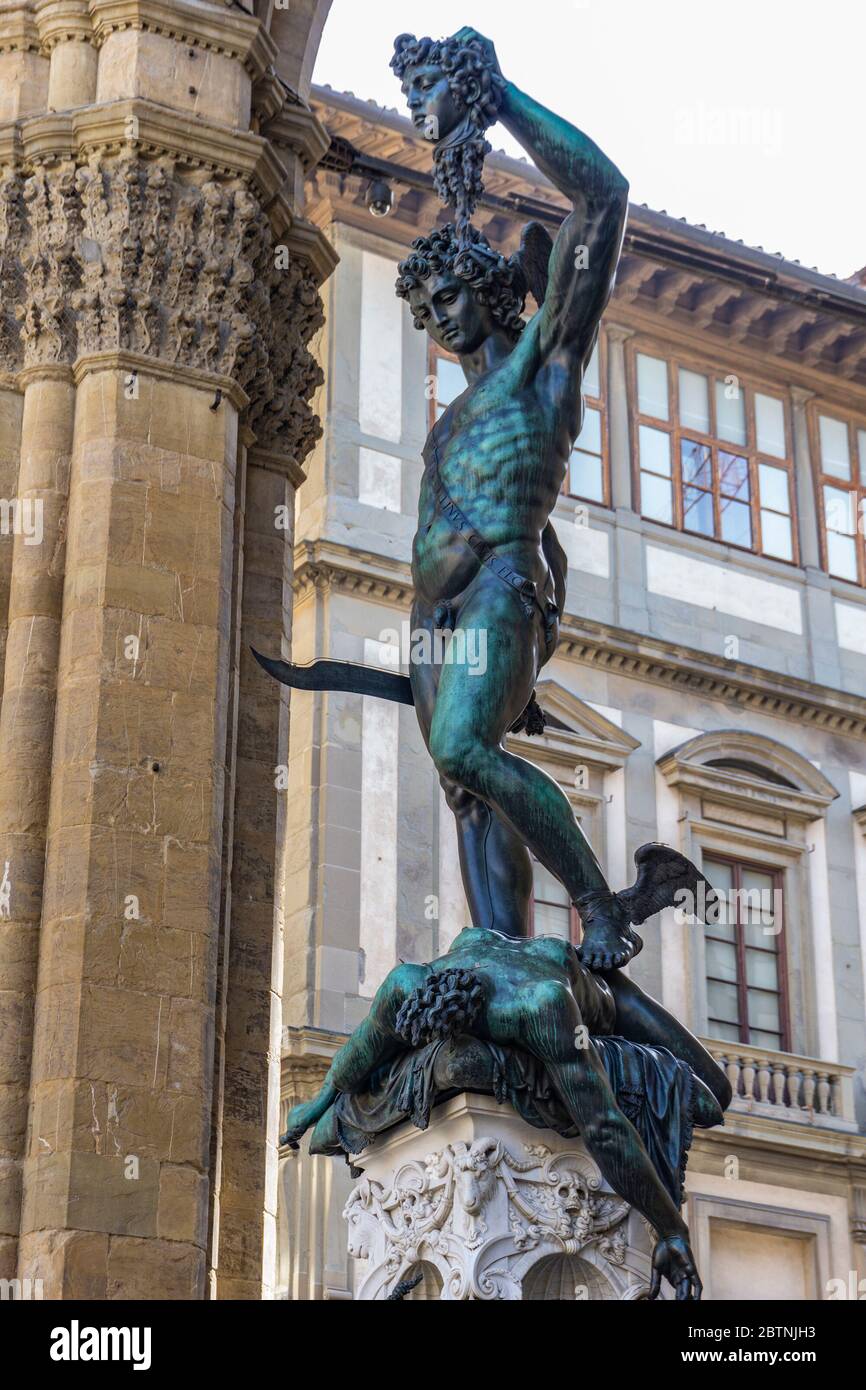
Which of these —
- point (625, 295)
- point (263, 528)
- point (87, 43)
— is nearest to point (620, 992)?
point (263, 528)

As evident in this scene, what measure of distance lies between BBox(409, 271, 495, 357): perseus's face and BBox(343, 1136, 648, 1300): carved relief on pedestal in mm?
2293

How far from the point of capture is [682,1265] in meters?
5.29

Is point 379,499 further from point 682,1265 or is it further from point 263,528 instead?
point 682,1265

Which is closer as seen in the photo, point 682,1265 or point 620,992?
point 682,1265

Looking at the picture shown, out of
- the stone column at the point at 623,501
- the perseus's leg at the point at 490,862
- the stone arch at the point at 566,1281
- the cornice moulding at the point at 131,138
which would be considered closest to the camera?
the stone arch at the point at 566,1281

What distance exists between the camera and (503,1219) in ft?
17.2

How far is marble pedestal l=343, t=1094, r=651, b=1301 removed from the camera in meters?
5.23

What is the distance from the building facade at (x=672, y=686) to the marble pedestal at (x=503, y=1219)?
1336cm

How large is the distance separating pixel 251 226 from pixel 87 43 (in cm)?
105

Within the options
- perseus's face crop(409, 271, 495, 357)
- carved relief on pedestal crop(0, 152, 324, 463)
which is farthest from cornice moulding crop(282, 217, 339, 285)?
perseus's face crop(409, 271, 495, 357)

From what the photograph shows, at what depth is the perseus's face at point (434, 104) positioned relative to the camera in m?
6.38

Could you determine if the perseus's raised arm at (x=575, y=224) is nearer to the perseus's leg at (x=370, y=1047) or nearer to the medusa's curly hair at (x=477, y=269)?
the medusa's curly hair at (x=477, y=269)

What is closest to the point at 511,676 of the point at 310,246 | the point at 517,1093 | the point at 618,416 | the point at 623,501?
the point at 517,1093

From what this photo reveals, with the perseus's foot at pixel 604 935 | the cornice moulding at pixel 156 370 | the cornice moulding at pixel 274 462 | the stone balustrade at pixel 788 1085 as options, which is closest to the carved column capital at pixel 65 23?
the cornice moulding at pixel 156 370
